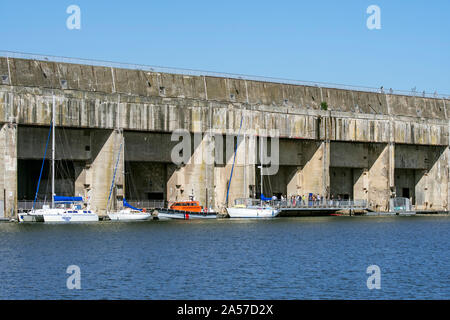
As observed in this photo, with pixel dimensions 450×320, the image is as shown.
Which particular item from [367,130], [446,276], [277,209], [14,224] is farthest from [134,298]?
[367,130]

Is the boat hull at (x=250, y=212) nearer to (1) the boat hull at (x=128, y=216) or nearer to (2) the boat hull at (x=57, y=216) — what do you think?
(1) the boat hull at (x=128, y=216)

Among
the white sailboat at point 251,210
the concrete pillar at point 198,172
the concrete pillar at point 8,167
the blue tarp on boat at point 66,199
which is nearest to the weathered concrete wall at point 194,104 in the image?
the concrete pillar at point 8,167

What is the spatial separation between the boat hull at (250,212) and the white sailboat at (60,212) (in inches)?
567

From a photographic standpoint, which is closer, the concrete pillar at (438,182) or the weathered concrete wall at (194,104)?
the weathered concrete wall at (194,104)

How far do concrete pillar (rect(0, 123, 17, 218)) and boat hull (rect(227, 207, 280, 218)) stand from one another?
2103 cm

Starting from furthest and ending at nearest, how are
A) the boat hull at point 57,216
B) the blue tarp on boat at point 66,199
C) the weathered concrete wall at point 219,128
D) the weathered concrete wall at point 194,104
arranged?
1. the weathered concrete wall at point 219,128
2. the blue tarp on boat at point 66,199
3. the weathered concrete wall at point 194,104
4. the boat hull at point 57,216

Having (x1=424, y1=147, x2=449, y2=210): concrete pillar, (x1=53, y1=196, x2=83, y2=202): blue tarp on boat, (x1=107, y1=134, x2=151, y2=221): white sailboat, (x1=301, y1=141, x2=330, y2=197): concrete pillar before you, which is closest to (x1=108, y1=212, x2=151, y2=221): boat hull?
(x1=107, y1=134, x2=151, y2=221): white sailboat

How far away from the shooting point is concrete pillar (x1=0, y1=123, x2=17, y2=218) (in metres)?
68.9

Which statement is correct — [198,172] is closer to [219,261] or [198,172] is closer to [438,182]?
[438,182]

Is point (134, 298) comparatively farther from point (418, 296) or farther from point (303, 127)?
point (303, 127)

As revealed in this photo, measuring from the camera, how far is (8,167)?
6925 centimetres

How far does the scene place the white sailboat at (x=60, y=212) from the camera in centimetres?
6906

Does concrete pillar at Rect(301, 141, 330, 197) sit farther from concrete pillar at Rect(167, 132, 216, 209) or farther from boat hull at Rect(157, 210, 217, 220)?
boat hull at Rect(157, 210, 217, 220)

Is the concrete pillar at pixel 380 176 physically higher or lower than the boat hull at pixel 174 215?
higher
